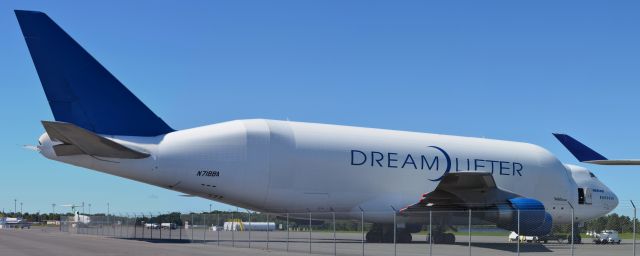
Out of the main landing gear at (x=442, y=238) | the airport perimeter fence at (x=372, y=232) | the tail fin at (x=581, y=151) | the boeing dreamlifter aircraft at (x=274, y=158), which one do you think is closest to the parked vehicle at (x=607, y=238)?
the airport perimeter fence at (x=372, y=232)

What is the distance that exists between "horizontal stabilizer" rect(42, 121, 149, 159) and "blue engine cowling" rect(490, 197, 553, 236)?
12417 mm

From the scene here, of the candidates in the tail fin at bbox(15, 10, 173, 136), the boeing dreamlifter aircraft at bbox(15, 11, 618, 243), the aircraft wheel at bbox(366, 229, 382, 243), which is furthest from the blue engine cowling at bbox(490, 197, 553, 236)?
the tail fin at bbox(15, 10, 173, 136)

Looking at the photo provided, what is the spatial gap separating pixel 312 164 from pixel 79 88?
9.01 metres

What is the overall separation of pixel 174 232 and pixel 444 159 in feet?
43.9

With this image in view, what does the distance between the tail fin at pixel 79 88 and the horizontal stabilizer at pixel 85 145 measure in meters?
1.43

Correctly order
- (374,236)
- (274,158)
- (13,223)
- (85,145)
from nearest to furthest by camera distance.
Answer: (85,145)
(274,158)
(374,236)
(13,223)

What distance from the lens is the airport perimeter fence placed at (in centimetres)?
2383

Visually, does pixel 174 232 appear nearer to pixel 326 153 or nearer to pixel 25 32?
pixel 326 153

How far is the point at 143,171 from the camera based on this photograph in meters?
27.9

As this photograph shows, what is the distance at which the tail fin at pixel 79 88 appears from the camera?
27.7 m

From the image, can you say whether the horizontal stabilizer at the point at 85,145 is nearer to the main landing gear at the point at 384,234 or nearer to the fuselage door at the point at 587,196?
the main landing gear at the point at 384,234

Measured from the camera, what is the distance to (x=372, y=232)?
33594 mm

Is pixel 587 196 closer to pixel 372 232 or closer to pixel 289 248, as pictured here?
pixel 372 232

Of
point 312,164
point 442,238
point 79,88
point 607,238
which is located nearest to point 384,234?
point 312,164
